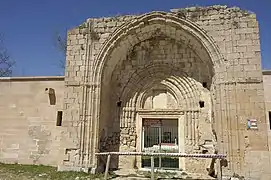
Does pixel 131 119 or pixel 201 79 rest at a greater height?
pixel 201 79

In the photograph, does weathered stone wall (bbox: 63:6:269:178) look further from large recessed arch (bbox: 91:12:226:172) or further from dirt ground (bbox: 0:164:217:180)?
dirt ground (bbox: 0:164:217:180)

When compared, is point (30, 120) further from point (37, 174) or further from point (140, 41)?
point (140, 41)

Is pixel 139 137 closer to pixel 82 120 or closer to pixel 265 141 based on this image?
pixel 82 120

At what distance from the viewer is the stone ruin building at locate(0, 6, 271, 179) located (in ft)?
22.2

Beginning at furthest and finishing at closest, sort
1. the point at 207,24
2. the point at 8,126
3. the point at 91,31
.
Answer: the point at 8,126 < the point at 91,31 < the point at 207,24

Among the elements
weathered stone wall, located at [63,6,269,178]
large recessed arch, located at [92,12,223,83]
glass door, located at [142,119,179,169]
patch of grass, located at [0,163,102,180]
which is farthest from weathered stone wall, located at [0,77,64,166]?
glass door, located at [142,119,179,169]

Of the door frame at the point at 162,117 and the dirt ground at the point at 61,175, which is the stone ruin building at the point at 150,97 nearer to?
the door frame at the point at 162,117

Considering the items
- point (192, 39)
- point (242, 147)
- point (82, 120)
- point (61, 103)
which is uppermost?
point (192, 39)

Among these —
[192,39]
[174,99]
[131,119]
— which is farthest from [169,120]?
[192,39]

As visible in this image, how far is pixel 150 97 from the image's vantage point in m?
8.73

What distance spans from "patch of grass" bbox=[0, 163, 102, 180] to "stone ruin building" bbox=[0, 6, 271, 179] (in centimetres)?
39

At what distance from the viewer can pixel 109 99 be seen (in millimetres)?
8688

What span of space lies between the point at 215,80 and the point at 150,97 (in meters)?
2.45

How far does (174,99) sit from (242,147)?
281cm
